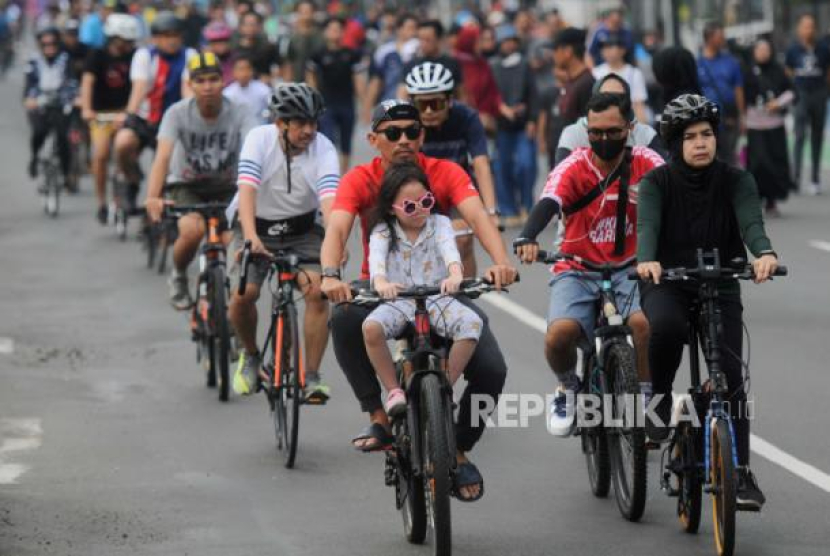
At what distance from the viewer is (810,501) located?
9.36 m

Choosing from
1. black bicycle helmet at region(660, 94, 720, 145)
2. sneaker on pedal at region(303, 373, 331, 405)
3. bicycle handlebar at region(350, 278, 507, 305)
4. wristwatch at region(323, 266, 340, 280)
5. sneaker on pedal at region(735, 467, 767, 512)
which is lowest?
sneaker on pedal at region(735, 467, 767, 512)

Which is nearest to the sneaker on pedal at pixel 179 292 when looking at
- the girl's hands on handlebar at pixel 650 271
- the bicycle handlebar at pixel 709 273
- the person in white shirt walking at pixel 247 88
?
the person in white shirt walking at pixel 247 88

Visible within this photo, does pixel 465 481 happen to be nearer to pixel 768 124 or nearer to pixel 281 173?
pixel 281 173

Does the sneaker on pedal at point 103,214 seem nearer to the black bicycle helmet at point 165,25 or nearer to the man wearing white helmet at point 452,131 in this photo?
the black bicycle helmet at point 165,25

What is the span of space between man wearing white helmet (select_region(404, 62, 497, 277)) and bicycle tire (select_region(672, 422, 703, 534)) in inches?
131

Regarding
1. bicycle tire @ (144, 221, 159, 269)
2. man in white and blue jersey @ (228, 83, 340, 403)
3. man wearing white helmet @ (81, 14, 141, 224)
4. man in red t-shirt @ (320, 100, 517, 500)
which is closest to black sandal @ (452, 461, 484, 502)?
man in red t-shirt @ (320, 100, 517, 500)

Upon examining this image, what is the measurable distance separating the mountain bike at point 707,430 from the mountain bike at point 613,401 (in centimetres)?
17

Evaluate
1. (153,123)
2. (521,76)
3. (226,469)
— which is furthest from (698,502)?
(521,76)

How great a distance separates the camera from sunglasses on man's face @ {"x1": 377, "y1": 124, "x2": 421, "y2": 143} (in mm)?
9242

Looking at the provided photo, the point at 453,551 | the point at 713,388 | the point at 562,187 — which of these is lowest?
the point at 453,551

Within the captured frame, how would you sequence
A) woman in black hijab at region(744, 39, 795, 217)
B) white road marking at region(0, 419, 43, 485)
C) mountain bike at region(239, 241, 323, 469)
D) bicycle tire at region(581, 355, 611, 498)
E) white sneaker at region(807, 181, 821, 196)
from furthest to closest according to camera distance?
white sneaker at region(807, 181, 821, 196), woman in black hijab at region(744, 39, 795, 217), mountain bike at region(239, 241, 323, 469), white road marking at region(0, 419, 43, 485), bicycle tire at region(581, 355, 611, 498)

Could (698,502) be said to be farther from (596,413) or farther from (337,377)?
(337,377)

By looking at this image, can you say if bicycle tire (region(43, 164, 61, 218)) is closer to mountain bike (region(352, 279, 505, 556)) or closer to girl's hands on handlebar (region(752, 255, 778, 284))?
mountain bike (region(352, 279, 505, 556))

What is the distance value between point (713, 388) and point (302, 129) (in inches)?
142
